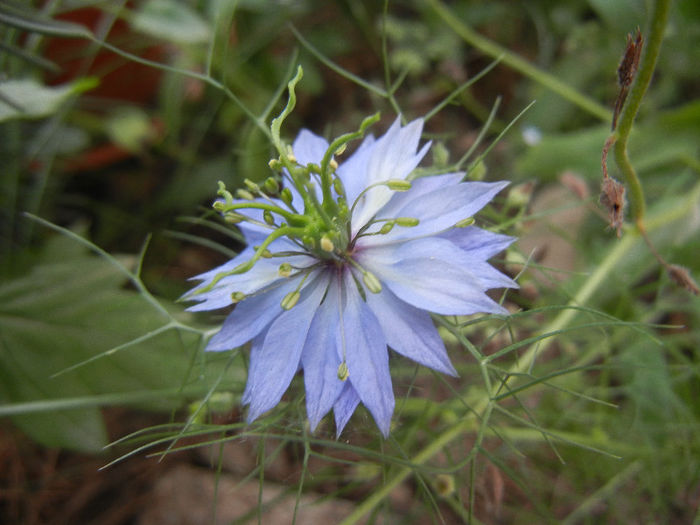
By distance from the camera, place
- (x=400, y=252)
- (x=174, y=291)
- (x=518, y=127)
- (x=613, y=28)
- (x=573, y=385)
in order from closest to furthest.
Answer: (x=400, y=252) → (x=573, y=385) → (x=613, y=28) → (x=174, y=291) → (x=518, y=127)

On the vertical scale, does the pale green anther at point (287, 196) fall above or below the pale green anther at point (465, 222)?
below

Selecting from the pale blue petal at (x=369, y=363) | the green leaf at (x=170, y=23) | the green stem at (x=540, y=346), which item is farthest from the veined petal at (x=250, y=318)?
the green leaf at (x=170, y=23)

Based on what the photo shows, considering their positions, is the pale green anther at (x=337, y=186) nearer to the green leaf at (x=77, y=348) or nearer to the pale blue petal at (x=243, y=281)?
the pale blue petal at (x=243, y=281)

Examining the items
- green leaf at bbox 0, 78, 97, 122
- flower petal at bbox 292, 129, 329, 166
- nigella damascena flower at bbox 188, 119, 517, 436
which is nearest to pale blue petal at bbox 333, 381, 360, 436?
nigella damascena flower at bbox 188, 119, 517, 436

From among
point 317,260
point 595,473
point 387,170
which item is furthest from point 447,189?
point 595,473

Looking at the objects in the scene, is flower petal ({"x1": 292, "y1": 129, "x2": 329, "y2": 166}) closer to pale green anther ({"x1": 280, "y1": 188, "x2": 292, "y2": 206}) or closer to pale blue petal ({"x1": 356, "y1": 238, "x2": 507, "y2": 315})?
pale green anther ({"x1": 280, "y1": 188, "x2": 292, "y2": 206})

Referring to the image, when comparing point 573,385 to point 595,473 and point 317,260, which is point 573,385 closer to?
point 595,473

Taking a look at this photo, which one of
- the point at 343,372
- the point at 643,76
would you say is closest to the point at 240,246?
the point at 343,372
